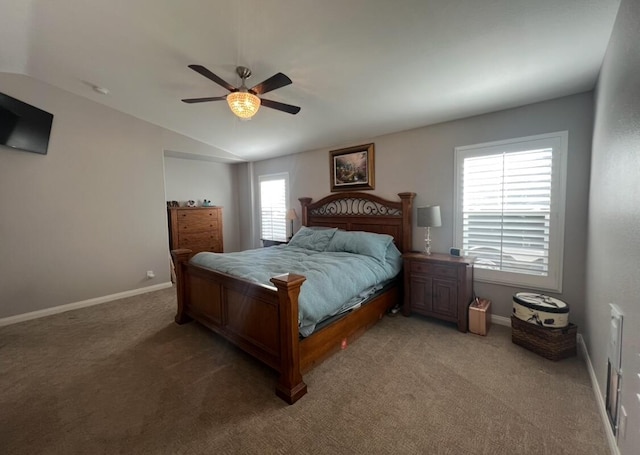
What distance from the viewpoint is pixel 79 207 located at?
3.72 m

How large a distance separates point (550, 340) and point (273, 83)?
10.7ft

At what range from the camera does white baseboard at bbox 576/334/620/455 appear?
1446 millimetres

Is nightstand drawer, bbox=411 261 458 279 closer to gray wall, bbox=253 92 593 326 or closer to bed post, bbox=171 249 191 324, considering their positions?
gray wall, bbox=253 92 593 326

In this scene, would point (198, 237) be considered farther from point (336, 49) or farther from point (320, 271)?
point (336, 49)

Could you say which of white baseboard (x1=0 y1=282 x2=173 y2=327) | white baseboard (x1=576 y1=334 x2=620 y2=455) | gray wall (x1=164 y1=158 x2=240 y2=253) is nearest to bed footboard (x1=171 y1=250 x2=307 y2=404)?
white baseboard (x1=0 y1=282 x2=173 y2=327)

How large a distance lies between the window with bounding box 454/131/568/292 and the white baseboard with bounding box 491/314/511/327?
43cm

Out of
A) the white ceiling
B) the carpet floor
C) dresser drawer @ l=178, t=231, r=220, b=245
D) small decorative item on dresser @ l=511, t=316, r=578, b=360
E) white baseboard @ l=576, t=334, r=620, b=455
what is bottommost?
the carpet floor

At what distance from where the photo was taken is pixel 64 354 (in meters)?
2.55

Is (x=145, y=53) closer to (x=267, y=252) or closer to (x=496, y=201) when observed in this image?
(x=267, y=252)

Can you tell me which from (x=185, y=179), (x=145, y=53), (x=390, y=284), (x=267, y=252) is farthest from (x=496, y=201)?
(x=185, y=179)

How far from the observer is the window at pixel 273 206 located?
5.57 m

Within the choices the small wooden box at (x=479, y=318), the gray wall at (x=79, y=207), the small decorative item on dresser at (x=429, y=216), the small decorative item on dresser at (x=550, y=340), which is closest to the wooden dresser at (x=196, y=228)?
the gray wall at (x=79, y=207)

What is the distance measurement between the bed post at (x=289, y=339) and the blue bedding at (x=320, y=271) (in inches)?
5.0

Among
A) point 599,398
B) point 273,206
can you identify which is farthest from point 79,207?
point 599,398
